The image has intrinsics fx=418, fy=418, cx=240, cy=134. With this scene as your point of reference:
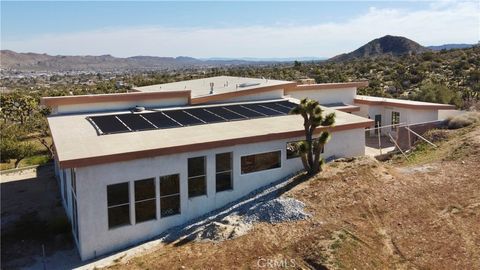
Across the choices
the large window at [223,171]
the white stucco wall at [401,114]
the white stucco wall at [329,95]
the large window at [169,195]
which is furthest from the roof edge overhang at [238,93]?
the large window at [169,195]

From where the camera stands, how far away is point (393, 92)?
183ft

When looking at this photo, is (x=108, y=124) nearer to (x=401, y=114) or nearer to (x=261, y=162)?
(x=261, y=162)

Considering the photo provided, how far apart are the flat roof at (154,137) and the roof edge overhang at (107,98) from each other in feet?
2.96

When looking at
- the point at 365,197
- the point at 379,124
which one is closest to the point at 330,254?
the point at 365,197

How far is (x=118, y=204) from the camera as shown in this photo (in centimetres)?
1667

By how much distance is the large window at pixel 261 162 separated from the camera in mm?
20188

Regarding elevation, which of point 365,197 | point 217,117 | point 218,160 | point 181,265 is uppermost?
point 217,117

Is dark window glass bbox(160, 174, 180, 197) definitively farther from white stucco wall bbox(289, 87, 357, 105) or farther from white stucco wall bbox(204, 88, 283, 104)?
white stucco wall bbox(289, 87, 357, 105)

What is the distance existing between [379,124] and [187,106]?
18048mm

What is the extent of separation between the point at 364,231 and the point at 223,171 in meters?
6.84

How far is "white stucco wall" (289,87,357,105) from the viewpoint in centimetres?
3389

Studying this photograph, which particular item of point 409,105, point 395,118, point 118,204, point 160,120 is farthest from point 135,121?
point 395,118

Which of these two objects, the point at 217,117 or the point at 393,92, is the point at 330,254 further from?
the point at 393,92

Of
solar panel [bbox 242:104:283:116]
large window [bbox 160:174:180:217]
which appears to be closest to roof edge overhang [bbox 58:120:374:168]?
large window [bbox 160:174:180:217]
